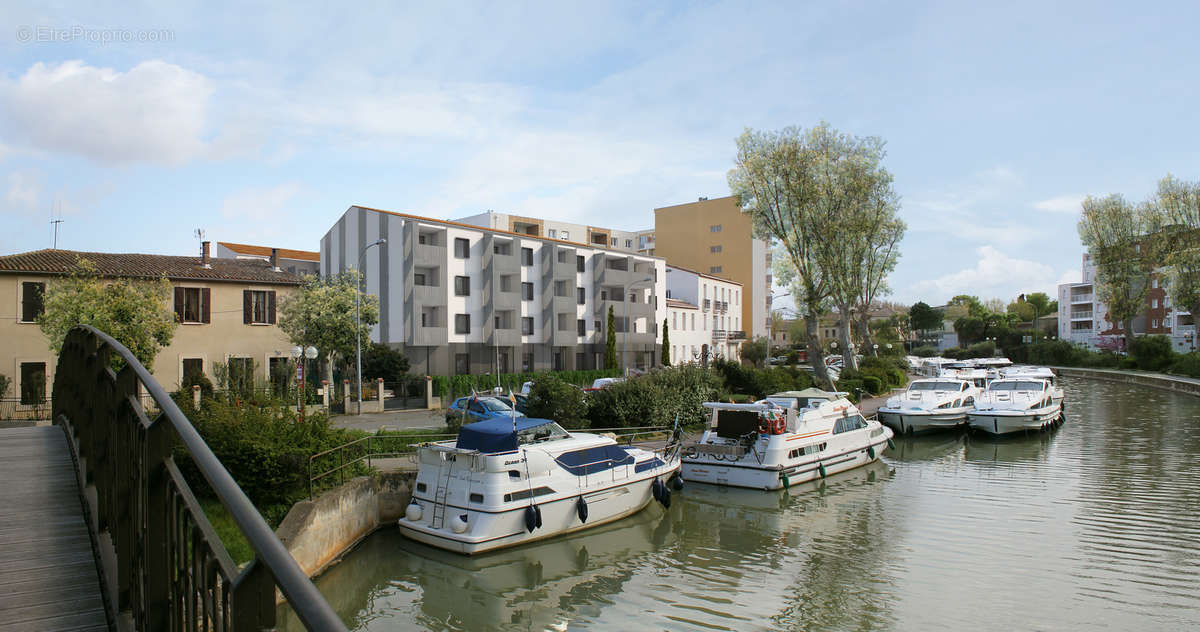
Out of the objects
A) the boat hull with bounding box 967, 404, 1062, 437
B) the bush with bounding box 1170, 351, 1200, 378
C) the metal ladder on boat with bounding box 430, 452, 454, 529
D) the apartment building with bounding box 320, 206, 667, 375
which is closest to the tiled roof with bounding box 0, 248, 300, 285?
the apartment building with bounding box 320, 206, 667, 375

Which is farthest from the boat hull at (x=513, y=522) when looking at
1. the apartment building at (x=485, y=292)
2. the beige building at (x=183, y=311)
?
the apartment building at (x=485, y=292)

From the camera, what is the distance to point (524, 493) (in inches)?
609

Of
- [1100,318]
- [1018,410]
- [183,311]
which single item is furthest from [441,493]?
[1100,318]

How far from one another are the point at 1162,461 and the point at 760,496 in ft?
47.1

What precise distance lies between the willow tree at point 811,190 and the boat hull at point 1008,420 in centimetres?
1107

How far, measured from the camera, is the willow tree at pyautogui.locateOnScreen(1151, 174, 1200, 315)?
53.6 metres

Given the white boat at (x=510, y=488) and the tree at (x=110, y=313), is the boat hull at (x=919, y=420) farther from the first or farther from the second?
the tree at (x=110, y=313)

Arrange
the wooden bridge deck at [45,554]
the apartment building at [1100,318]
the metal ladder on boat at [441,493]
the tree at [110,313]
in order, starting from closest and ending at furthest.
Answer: the wooden bridge deck at [45,554]
the metal ladder on boat at [441,493]
the tree at [110,313]
the apartment building at [1100,318]

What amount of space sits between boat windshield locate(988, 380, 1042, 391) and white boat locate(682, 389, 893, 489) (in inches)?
568

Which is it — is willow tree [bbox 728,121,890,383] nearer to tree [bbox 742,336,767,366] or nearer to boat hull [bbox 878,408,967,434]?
boat hull [bbox 878,408,967,434]

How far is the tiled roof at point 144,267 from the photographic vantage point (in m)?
30.2

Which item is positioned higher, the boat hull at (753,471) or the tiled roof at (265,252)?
the tiled roof at (265,252)

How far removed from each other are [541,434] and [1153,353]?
206 feet

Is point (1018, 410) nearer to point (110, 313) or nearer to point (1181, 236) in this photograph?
point (110, 313)
